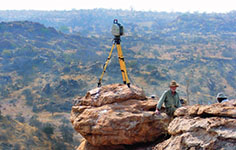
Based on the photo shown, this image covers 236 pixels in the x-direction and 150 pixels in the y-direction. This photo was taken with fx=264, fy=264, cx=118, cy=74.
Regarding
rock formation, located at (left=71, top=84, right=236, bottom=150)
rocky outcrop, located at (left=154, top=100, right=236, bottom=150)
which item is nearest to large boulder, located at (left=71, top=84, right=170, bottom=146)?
Result: rock formation, located at (left=71, top=84, right=236, bottom=150)

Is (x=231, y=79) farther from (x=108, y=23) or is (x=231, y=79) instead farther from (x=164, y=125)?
(x=108, y=23)

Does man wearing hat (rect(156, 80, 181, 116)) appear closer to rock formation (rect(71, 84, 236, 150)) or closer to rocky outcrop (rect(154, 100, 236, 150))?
rock formation (rect(71, 84, 236, 150))

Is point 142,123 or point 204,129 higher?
point 204,129

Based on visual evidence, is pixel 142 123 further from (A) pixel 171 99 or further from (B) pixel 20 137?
(B) pixel 20 137

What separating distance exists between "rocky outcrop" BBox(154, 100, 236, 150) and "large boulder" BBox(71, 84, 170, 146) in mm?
646

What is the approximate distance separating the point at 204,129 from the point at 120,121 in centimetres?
178

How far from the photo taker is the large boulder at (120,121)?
203 inches

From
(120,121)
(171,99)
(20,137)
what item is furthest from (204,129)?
(20,137)

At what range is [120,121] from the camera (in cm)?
516

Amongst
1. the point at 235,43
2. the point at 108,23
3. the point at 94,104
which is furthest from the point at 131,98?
the point at 108,23

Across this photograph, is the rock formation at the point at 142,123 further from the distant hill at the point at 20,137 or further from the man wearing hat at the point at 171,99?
the distant hill at the point at 20,137

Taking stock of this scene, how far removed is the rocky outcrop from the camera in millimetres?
3615

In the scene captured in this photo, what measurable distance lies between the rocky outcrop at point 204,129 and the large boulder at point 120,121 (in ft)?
2.12

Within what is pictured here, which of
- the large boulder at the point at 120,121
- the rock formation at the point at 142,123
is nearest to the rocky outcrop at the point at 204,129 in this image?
the rock formation at the point at 142,123
